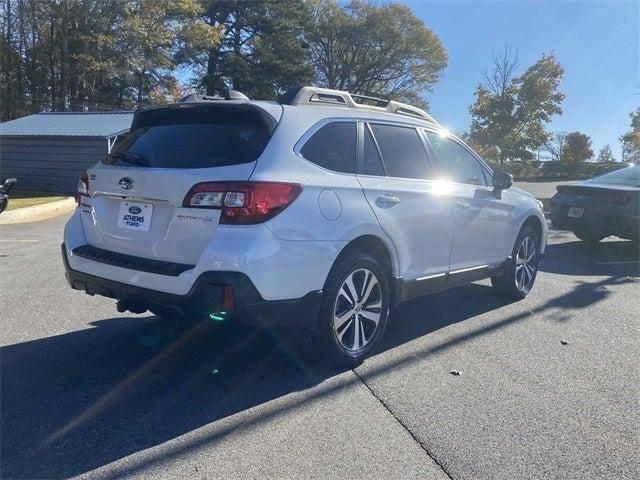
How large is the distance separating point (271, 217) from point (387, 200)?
1185mm

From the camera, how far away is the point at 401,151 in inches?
193

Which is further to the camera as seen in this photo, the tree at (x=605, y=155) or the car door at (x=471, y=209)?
the tree at (x=605, y=155)

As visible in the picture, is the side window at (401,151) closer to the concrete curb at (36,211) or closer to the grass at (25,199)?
the concrete curb at (36,211)

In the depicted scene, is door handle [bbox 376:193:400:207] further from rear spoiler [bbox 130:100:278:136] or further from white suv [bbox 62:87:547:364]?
rear spoiler [bbox 130:100:278:136]

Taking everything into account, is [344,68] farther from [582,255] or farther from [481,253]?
[481,253]

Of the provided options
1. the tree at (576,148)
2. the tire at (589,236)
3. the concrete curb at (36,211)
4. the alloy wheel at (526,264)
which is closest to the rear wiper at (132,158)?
the alloy wheel at (526,264)

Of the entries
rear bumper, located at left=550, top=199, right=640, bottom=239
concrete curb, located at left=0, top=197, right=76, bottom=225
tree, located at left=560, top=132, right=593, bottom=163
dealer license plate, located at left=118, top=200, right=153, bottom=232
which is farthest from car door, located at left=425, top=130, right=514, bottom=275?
tree, located at left=560, top=132, right=593, bottom=163

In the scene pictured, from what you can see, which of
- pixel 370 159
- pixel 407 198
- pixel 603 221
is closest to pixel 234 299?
pixel 370 159

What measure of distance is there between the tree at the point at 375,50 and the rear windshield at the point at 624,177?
35.9 m

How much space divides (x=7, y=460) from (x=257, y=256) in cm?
164

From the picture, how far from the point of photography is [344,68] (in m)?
46.9

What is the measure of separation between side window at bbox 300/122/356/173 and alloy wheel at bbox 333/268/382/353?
78cm

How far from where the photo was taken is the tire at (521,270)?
6312 mm

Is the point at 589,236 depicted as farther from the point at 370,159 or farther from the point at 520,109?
the point at 520,109
